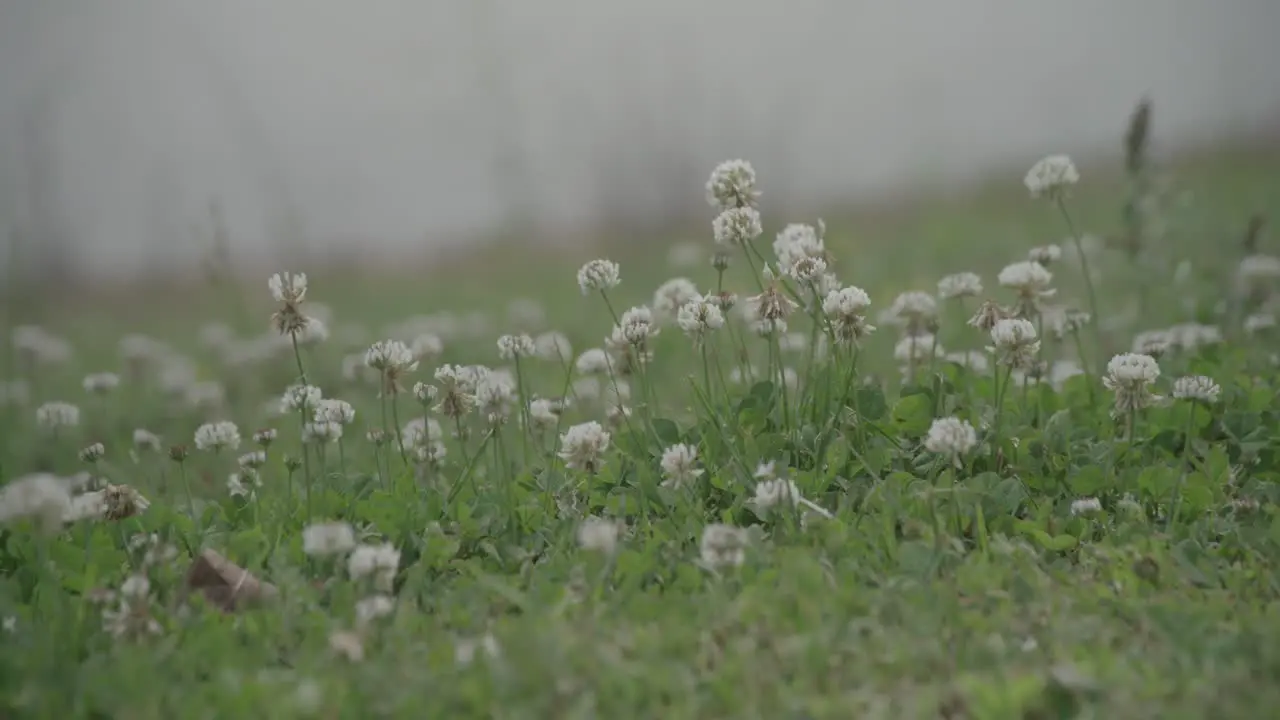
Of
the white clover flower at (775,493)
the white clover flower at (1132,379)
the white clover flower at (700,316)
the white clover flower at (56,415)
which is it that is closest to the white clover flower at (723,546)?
the white clover flower at (775,493)

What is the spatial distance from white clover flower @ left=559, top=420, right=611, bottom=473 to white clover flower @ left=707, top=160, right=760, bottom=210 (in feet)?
1.83

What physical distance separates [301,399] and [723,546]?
1.01 meters

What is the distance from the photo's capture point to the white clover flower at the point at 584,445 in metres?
2.53

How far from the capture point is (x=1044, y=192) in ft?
9.77

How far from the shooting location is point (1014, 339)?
8.16 ft

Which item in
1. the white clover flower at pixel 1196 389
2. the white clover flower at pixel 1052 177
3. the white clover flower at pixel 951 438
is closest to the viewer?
the white clover flower at pixel 951 438

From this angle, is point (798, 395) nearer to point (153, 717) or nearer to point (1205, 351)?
point (1205, 351)

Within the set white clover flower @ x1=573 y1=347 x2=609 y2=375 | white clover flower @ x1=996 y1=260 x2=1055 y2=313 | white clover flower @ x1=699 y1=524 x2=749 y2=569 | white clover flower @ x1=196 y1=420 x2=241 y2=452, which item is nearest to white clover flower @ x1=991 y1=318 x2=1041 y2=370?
white clover flower @ x1=996 y1=260 x2=1055 y2=313

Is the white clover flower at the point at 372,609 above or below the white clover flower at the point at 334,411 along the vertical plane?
below

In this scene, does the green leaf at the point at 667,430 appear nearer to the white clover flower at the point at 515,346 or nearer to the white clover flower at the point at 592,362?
the white clover flower at the point at 592,362

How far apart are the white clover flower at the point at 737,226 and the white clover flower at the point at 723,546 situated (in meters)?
0.66

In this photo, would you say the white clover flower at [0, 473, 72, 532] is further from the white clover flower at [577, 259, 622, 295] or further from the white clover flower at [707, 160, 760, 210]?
the white clover flower at [707, 160, 760, 210]

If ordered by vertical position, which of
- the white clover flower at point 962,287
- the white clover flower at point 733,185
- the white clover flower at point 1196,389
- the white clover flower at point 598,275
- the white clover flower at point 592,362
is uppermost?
the white clover flower at point 733,185

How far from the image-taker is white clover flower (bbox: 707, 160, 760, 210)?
2646mm
